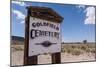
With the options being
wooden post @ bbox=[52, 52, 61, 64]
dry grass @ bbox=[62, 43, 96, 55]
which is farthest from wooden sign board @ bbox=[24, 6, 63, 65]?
dry grass @ bbox=[62, 43, 96, 55]

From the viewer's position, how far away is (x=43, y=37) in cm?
268

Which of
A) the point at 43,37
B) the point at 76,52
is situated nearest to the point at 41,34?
the point at 43,37

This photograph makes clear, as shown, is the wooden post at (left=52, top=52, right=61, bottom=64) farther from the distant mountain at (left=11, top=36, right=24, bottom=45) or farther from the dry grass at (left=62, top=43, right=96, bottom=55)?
the distant mountain at (left=11, top=36, right=24, bottom=45)

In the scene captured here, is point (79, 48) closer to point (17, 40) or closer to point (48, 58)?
point (48, 58)

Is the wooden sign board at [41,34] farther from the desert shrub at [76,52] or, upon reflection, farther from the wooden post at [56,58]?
the desert shrub at [76,52]

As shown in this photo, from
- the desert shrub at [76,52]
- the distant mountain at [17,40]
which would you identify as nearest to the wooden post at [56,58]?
the desert shrub at [76,52]

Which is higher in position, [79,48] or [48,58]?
[79,48]

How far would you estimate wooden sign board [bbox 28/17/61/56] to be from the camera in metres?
2.62

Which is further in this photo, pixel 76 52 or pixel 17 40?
pixel 76 52

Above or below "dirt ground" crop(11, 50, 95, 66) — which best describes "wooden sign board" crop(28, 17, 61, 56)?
above

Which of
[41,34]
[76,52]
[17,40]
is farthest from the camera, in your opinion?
[76,52]

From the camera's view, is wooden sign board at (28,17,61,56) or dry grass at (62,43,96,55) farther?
dry grass at (62,43,96,55)

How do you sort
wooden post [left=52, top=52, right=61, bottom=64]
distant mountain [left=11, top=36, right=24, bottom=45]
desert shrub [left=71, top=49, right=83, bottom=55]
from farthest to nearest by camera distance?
desert shrub [left=71, top=49, right=83, bottom=55] → wooden post [left=52, top=52, right=61, bottom=64] → distant mountain [left=11, top=36, right=24, bottom=45]

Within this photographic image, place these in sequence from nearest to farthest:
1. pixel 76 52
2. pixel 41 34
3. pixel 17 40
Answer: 1. pixel 17 40
2. pixel 41 34
3. pixel 76 52
